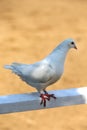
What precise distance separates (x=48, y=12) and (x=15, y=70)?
460 centimetres

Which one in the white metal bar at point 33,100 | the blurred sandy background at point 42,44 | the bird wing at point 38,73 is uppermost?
the blurred sandy background at point 42,44

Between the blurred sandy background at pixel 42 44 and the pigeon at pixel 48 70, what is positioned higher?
the blurred sandy background at pixel 42 44

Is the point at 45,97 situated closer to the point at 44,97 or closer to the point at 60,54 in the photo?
the point at 44,97

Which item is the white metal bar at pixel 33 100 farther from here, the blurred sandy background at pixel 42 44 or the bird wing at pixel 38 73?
the blurred sandy background at pixel 42 44

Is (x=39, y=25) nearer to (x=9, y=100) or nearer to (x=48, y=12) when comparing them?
(x=48, y=12)

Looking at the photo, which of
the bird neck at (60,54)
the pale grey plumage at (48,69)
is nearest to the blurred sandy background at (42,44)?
the pale grey plumage at (48,69)

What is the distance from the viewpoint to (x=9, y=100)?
1.99 meters

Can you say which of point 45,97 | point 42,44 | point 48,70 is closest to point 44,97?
point 45,97

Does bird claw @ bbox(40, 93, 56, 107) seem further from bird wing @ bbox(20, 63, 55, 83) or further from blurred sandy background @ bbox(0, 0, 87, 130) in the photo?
blurred sandy background @ bbox(0, 0, 87, 130)

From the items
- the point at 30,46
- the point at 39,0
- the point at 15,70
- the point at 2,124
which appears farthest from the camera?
the point at 39,0

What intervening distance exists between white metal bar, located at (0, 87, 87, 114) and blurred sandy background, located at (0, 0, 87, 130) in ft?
5.40

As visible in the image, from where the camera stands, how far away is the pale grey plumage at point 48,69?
83.9 inches

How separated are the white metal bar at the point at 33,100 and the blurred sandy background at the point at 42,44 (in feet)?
5.40

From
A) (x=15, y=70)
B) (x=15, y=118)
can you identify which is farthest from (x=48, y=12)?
(x=15, y=70)
